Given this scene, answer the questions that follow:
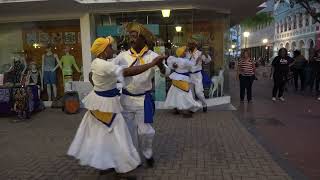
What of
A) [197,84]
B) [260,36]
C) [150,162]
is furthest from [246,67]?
[260,36]

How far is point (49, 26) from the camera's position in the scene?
12742 millimetres

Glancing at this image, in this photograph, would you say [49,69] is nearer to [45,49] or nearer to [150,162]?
[45,49]

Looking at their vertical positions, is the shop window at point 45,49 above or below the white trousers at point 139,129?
above

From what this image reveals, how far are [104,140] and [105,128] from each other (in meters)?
0.15

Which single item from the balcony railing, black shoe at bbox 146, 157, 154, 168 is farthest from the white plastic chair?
the balcony railing

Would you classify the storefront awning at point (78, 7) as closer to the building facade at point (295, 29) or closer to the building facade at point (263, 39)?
the building facade at point (295, 29)

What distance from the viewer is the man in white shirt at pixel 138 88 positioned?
542 centimetres

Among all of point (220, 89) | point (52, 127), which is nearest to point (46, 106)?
point (52, 127)

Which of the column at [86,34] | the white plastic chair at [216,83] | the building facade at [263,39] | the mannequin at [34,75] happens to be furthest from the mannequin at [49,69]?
the building facade at [263,39]

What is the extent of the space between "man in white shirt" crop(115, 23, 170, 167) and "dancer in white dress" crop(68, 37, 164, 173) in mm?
435

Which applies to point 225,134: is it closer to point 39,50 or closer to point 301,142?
point 301,142

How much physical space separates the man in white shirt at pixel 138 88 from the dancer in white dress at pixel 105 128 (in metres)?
0.43

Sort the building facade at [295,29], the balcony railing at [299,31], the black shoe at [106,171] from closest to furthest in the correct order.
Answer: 1. the black shoe at [106,171]
2. the balcony railing at [299,31]
3. the building facade at [295,29]

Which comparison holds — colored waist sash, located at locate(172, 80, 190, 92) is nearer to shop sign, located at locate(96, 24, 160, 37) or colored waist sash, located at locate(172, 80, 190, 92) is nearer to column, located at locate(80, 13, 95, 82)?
shop sign, located at locate(96, 24, 160, 37)
